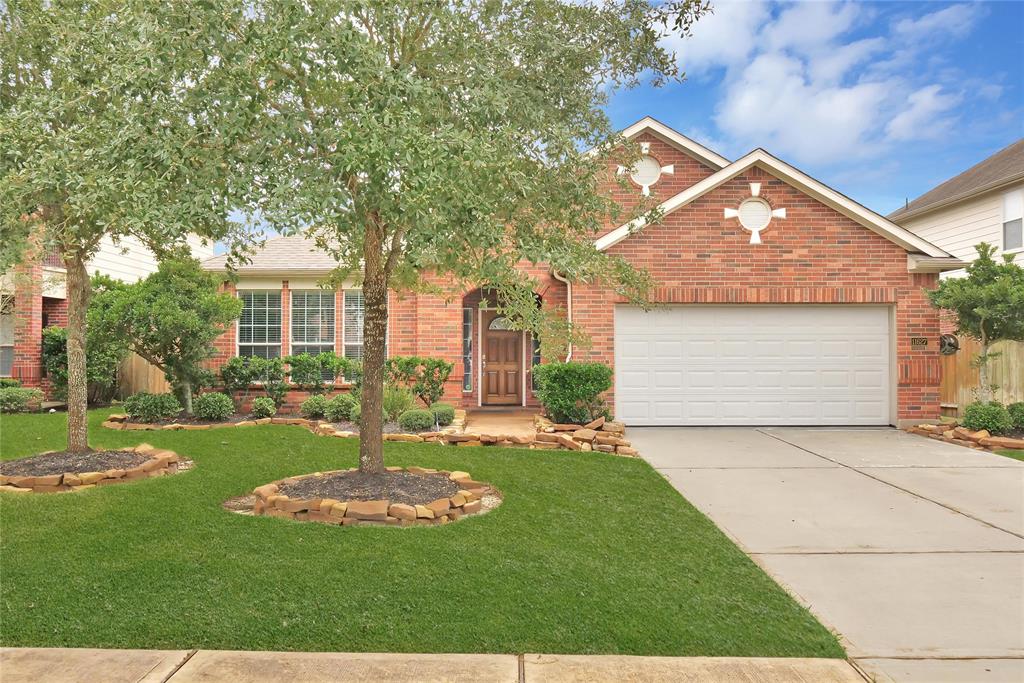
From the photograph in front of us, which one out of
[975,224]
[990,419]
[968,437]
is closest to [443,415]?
[968,437]

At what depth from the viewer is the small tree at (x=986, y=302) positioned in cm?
1106

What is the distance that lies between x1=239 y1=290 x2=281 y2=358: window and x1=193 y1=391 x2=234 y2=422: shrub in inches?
114

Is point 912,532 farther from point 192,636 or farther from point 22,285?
point 22,285

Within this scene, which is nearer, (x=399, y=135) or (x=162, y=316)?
(x=399, y=135)

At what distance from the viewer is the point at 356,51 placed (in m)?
4.61

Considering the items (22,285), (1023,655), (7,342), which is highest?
(22,285)

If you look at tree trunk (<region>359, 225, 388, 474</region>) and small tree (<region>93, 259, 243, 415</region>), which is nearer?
tree trunk (<region>359, 225, 388, 474</region>)

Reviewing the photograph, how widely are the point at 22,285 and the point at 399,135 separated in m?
13.5

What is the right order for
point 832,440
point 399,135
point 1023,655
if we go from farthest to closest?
point 832,440 → point 399,135 → point 1023,655

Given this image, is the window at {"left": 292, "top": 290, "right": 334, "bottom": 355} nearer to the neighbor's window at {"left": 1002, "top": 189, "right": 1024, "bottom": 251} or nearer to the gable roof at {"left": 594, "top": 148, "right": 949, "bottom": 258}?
the gable roof at {"left": 594, "top": 148, "right": 949, "bottom": 258}

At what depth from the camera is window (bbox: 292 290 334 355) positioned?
15445 mm

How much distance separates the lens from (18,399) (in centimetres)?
1427

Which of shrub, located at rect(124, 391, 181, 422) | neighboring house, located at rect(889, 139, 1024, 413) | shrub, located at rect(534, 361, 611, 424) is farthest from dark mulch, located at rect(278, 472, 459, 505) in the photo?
neighboring house, located at rect(889, 139, 1024, 413)

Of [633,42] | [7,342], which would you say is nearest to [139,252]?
[7,342]
